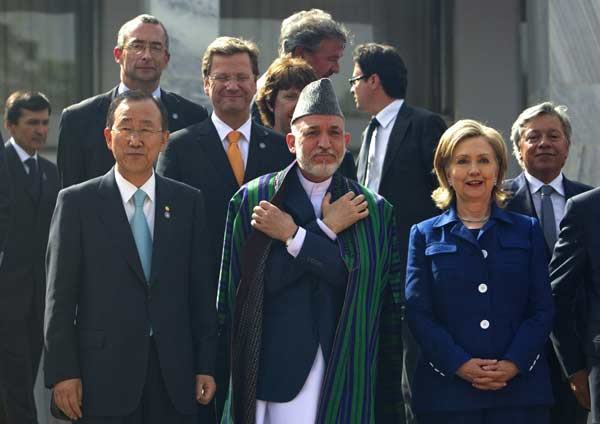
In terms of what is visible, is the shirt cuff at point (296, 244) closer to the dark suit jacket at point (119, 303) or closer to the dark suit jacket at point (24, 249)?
the dark suit jacket at point (119, 303)

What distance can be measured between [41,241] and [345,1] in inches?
131

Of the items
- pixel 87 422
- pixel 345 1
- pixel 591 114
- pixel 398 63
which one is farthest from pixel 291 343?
pixel 345 1

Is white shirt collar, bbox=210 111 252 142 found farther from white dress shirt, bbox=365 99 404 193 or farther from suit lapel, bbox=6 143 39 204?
suit lapel, bbox=6 143 39 204

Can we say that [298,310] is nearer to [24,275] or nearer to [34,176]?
[24,275]

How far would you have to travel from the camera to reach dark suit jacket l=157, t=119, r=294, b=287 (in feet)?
19.4

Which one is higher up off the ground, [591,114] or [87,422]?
[591,114]

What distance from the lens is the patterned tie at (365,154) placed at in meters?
6.80

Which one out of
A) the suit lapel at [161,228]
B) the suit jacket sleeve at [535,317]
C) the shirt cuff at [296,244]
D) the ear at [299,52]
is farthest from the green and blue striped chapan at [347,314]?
the ear at [299,52]

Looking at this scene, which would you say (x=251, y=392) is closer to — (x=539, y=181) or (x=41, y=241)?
(x=539, y=181)

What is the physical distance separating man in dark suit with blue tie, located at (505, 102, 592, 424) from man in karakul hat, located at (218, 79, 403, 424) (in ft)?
3.24

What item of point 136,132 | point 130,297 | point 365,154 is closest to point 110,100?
point 136,132

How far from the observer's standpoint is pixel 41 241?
8430 millimetres

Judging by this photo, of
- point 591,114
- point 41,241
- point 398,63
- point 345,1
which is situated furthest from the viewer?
point 345,1

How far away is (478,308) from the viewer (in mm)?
5301
